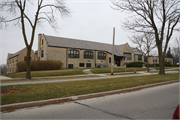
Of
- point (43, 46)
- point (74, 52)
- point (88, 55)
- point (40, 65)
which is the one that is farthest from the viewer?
point (88, 55)

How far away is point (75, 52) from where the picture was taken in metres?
34.4

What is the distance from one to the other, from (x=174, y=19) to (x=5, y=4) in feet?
63.0

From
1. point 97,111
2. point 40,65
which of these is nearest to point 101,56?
point 40,65

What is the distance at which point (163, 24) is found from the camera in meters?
18.0

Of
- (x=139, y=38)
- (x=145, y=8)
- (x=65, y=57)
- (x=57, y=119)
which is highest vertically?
(x=145, y=8)

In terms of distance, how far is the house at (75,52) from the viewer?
3138 cm

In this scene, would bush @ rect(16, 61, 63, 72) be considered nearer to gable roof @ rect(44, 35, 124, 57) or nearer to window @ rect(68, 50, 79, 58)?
gable roof @ rect(44, 35, 124, 57)

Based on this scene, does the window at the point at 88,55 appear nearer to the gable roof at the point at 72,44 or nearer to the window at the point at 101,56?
the gable roof at the point at 72,44

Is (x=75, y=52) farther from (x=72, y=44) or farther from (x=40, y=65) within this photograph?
(x=40, y=65)

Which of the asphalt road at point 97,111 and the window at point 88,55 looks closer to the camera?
the asphalt road at point 97,111

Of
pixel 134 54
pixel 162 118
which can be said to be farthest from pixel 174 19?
pixel 134 54

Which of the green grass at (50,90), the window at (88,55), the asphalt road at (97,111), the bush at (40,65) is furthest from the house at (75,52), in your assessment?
the asphalt road at (97,111)

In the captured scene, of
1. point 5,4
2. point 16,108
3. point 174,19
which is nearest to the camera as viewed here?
point 16,108

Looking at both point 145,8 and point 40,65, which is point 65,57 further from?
point 145,8
